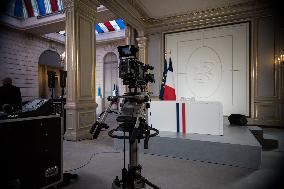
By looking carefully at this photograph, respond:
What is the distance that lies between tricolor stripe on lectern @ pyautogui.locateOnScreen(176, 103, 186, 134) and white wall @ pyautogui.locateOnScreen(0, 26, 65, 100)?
7.94 metres

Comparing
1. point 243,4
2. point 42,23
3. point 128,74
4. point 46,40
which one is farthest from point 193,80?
point 46,40

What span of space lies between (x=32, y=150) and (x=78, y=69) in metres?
2.82

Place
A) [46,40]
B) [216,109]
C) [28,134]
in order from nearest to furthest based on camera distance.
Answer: [28,134]
[216,109]
[46,40]

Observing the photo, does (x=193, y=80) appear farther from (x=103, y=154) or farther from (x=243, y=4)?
(x=103, y=154)

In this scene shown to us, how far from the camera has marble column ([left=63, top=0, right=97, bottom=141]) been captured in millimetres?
4082

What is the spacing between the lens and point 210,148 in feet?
9.09

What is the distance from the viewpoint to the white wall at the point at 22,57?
8062 millimetres

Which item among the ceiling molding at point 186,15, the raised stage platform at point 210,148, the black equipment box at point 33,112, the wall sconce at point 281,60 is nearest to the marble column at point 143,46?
the ceiling molding at point 186,15

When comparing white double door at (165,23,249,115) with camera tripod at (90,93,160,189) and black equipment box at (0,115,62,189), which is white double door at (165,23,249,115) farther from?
black equipment box at (0,115,62,189)

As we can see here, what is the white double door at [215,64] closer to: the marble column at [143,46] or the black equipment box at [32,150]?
the marble column at [143,46]

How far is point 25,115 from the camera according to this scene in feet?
5.31

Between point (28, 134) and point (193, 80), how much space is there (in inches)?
227

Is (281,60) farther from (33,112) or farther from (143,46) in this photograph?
(33,112)

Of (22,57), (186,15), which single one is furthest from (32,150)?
(22,57)
